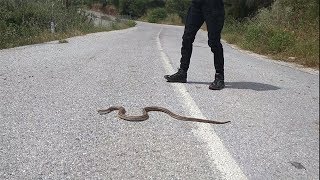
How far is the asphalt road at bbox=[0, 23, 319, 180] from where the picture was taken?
2.73m

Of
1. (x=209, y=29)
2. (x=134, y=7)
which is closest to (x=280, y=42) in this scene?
(x=209, y=29)

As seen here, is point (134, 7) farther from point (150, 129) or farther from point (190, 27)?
point (150, 129)

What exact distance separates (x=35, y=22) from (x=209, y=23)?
11.6 meters

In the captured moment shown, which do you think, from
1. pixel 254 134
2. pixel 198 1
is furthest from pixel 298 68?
pixel 254 134

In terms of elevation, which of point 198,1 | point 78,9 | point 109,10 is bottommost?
point 109,10

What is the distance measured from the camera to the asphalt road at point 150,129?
8.95ft

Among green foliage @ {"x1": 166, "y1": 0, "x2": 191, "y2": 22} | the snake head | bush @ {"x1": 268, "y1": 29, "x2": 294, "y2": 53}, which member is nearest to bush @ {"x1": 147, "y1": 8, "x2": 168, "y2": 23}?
green foliage @ {"x1": 166, "y1": 0, "x2": 191, "y2": 22}

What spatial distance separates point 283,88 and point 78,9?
1839 centimetres

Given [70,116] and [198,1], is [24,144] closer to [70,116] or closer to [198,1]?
[70,116]

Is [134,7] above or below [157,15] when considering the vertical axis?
above

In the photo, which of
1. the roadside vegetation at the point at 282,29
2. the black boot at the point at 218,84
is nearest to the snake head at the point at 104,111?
the black boot at the point at 218,84

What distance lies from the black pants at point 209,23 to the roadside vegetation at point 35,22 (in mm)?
6297

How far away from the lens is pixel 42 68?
6.66 m

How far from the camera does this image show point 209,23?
215 inches
